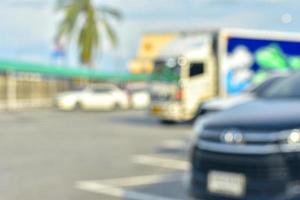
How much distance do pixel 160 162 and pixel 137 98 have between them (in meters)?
26.1

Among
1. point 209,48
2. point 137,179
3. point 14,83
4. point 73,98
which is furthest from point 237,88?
point 14,83

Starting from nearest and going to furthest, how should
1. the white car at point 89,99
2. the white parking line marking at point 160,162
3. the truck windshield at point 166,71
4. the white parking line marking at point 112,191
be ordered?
the white parking line marking at point 112,191 → the white parking line marking at point 160,162 → the truck windshield at point 166,71 → the white car at point 89,99

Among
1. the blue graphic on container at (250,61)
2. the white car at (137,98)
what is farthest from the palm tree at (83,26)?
the blue graphic on container at (250,61)

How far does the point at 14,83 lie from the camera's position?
Result: 118 ft

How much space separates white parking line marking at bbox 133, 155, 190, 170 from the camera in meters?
9.54

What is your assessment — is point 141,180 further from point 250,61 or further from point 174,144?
point 250,61

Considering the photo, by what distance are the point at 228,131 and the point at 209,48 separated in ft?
45.0

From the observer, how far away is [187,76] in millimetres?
18000

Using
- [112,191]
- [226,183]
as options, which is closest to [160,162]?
[112,191]

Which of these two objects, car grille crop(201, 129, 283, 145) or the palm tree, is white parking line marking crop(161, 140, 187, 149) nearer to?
car grille crop(201, 129, 283, 145)

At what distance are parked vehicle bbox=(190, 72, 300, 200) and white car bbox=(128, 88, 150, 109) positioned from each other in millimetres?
30734

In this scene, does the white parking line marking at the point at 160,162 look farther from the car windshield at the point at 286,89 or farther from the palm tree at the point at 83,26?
the palm tree at the point at 83,26

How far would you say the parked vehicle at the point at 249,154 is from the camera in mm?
4176

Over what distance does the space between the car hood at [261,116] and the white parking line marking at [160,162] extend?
175 inches
